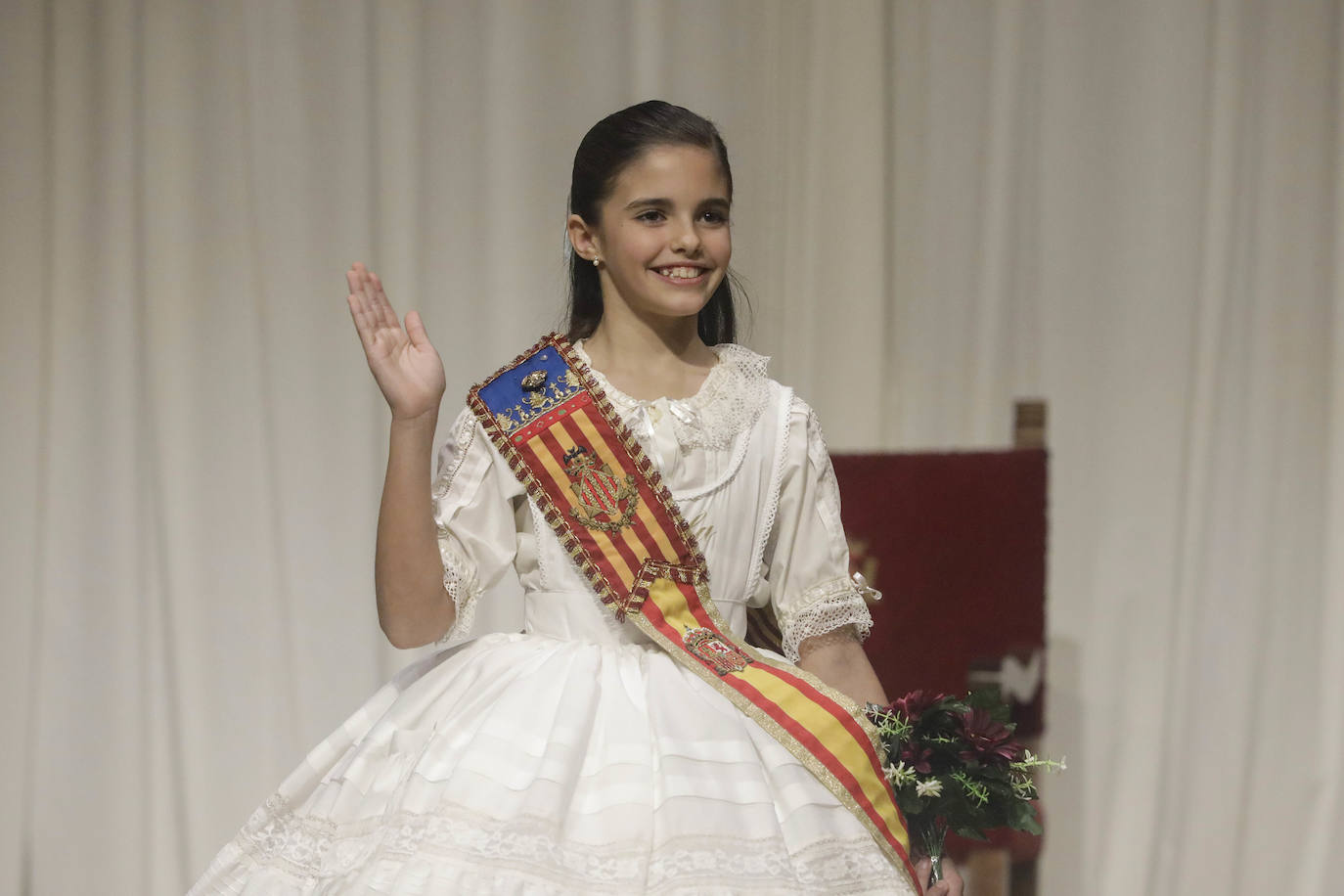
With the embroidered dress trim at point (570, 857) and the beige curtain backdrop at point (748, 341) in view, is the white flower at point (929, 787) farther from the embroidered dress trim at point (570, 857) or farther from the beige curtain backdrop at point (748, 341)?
the beige curtain backdrop at point (748, 341)

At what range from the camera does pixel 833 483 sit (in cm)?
152

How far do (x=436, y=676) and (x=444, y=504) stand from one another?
175 millimetres

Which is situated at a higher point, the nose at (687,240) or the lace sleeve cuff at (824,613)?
the nose at (687,240)

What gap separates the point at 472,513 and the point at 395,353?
19 centimetres

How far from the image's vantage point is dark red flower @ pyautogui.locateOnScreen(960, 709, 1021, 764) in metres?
1.31

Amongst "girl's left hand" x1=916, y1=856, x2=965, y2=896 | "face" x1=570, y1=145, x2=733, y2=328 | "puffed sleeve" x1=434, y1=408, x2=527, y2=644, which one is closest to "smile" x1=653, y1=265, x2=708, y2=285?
"face" x1=570, y1=145, x2=733, y2=328

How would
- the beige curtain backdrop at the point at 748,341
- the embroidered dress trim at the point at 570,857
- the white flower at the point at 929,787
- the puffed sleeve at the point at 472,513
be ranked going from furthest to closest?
the beige curtain backdrop at the point at 748,341
the puffed sleeve at the point at 472,513
the white flower at the point at 929,787
the embroidered dress trim at the point at 570,857

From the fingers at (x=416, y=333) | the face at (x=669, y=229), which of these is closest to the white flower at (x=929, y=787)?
the face at (x=669, y=229)

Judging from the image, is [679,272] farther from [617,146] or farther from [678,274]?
[617,146]

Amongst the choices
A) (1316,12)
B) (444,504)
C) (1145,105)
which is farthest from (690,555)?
(1316,12)

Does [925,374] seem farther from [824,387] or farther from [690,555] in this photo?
[690,555]

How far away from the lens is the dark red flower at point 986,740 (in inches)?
51.4

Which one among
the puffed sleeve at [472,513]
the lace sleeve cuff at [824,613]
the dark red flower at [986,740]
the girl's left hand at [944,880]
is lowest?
the girl's left hand at [944,880]

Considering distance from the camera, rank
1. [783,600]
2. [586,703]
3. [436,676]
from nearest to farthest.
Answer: [586,703]
[436,676]
[783,600]
